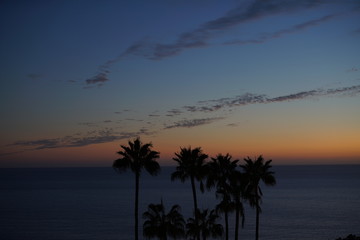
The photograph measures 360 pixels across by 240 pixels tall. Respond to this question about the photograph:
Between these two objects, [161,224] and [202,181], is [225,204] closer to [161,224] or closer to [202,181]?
[202,181]

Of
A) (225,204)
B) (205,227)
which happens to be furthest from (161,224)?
(225,204)

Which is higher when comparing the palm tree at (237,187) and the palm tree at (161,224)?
the palm tree at (237,187)

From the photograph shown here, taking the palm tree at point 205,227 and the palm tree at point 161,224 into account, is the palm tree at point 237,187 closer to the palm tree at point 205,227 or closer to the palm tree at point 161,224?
the palm tree at point 205,227

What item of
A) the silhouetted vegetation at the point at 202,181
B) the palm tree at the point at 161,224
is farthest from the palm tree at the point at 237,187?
the palm tree at the point at 161,224

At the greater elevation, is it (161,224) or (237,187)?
(237,187)

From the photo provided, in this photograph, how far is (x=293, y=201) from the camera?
16400cm

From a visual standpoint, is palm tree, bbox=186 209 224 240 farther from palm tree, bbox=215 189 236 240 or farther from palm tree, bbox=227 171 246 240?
palm tree, bbox=227 171 246 240

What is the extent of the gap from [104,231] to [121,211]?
124 ft

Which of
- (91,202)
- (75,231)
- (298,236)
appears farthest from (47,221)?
(298,236)

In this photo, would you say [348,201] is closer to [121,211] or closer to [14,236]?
[121,211]

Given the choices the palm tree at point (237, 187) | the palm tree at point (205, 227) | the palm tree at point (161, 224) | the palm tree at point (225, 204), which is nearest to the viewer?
the palm tree at point (161, 224)

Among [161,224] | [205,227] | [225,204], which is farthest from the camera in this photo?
[205,227]

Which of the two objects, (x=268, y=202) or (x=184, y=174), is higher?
(x=184, y=174)

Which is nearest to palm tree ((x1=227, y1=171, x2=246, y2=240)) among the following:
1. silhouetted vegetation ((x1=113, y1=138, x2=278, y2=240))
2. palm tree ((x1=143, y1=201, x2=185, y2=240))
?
silhouetted vegetation ((x1=113, y1=138, x2=278, y2=240))
